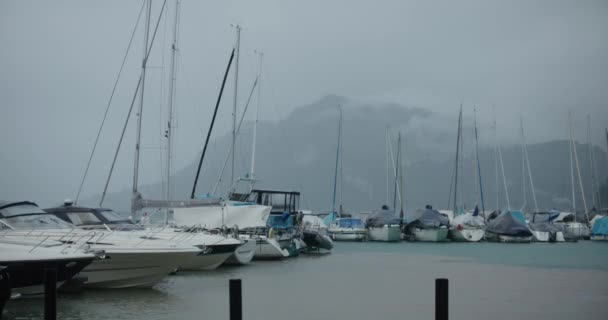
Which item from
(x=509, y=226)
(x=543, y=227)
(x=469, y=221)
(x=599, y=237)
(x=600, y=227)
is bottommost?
(x=599, y=237)

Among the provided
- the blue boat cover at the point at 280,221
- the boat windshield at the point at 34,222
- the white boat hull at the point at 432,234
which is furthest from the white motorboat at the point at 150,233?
the white boat hull at the point at 432,234

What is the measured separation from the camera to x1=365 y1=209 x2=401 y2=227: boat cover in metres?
68.5

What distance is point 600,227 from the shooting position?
80.3 meters

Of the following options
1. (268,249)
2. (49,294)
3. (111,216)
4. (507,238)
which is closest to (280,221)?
(268,249)

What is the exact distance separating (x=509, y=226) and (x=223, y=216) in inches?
1745

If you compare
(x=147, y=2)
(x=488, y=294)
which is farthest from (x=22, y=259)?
(x=147, y=2)

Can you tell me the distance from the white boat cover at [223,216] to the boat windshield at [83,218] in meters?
8.83

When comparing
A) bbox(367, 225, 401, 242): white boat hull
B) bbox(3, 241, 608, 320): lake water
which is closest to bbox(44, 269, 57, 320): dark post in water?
bbox(3, 241, 608, 320): lake water

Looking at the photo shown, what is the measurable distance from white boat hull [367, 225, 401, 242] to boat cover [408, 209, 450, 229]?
103 inches

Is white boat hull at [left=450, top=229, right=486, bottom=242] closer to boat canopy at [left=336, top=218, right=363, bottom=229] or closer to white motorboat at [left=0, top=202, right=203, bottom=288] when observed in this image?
boat canopy at [left=336, top=218, right=363, bottom=229]

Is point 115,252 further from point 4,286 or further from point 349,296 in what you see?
point 349,296

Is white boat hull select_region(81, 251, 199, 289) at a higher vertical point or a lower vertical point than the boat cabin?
lower

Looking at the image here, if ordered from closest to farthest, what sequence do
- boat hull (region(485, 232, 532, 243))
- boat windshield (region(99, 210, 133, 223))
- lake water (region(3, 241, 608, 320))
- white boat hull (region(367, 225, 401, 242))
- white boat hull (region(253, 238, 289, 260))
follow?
lake water (region(3, 241, 608, 320))
boat windshield (region(99, 210, 133, 223))
white boat hull (region(253, 238, 289, 260))
white boat hull (region(367, 225, 401, 242))
boat hull (region(485, 232, 532, 243))

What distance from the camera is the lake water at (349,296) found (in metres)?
17.5
